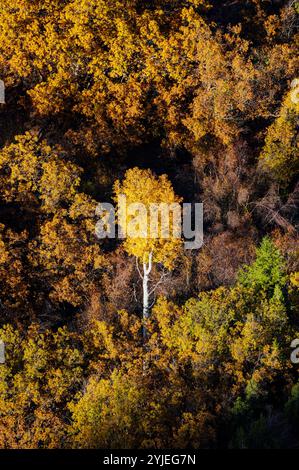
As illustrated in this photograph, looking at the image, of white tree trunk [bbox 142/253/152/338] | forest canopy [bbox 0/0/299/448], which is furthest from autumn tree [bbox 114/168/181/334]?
forest canopy [bbox 0/0/299/448]

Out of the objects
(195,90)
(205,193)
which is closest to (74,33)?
(195,90)

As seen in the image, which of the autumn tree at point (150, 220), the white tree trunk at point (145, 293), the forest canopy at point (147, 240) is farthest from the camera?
the white tree trunk at point (145, 293)

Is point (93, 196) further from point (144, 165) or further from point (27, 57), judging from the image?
point (27, 57)

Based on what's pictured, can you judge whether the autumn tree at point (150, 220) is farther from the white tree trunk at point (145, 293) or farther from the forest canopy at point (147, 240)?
the forest canopy at point (147, 240)

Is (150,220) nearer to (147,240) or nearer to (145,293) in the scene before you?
(147,240)

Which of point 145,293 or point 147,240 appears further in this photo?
point 145,293

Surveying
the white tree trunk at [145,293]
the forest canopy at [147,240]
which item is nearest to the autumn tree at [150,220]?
the white tree trunk at [145,293]

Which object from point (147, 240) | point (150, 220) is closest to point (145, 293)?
point (147, 240)

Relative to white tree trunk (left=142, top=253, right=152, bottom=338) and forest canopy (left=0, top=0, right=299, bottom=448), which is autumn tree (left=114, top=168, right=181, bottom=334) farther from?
forest canopy (left=0, top=0, right=299, bottom=448)
